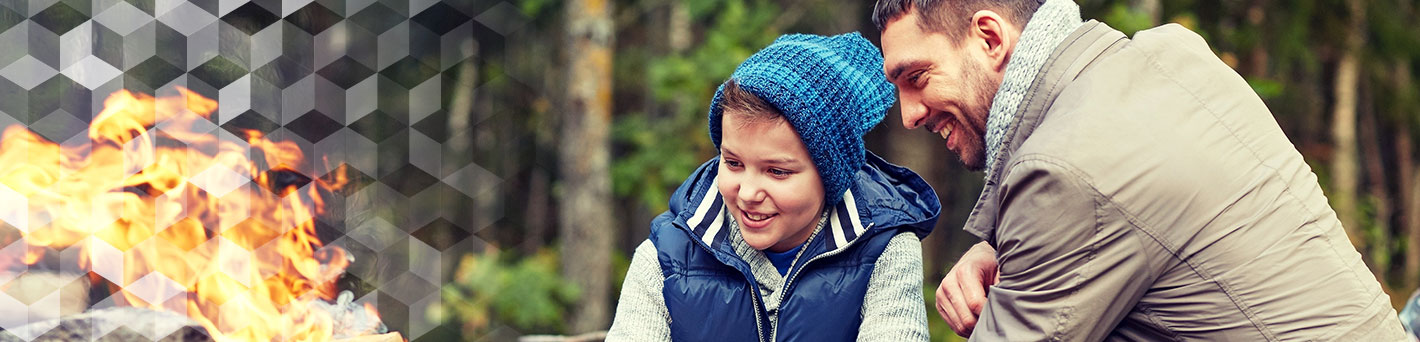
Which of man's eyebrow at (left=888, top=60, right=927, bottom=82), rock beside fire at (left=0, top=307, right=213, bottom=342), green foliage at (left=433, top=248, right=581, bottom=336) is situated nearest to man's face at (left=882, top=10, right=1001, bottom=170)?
man's eyebrow at (left=888, top=60, right=927, bottom=82)

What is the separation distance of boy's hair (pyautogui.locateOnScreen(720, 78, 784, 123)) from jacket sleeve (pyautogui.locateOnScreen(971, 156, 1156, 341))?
57 centimetres

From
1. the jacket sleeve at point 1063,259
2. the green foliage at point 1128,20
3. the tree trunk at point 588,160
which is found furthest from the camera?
the tree trunk at point 588,160

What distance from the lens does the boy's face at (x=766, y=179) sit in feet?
7.80

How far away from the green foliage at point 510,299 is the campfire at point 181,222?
238 inches

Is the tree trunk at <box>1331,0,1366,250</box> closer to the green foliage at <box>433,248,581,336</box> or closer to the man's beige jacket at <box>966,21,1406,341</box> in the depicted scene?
the green foliage at <box>433,248,581,336</box>

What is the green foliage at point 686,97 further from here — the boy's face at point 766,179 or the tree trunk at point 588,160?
the boy's face at point 766,179

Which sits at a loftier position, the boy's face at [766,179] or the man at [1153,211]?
the man at [1153,211]

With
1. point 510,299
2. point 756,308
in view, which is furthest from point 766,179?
point 510,299

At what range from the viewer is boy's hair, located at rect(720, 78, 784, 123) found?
237 cm

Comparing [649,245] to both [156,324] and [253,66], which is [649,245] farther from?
[253,66]

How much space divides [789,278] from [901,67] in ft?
1.84

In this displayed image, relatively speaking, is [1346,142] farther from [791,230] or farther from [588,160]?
[791,230]

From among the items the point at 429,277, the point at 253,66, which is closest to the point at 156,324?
the point at 253,66

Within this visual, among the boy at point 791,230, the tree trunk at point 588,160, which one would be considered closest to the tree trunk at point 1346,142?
the tree trunk at point 588,160
